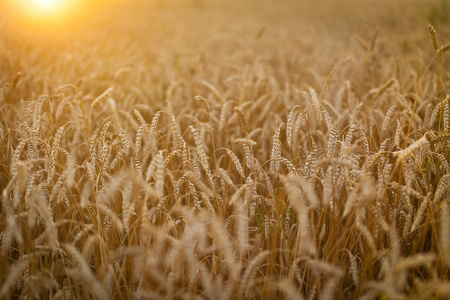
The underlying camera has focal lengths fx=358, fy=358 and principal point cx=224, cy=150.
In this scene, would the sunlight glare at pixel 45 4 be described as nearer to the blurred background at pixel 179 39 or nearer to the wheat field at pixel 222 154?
the blurred background at pixel 179 39

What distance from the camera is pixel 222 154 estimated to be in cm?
273

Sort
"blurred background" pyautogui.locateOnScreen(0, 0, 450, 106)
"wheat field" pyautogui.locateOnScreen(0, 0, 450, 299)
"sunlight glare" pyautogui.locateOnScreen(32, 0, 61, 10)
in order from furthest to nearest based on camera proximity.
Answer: "sunlight glare" pyautogui.locateOnScreen(32, 0, 61, 10) → "blurred background" pyautogui.locateOnScreen(0, 0, 450, 106) → "wheat field" pyautogui.locateOnScreen(0, 0, 450, 299)

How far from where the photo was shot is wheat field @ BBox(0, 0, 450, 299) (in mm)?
1298

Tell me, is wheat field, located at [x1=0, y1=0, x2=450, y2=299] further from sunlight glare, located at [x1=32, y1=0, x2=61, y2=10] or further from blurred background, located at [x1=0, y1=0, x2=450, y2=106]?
sunlight glare, located at [x1=32, y1=0, x2=61, y2=10]

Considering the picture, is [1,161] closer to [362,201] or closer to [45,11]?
[362,201]

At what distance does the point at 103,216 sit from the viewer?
1842mm

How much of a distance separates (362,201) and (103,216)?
127 cm

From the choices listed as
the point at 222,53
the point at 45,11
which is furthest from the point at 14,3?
the point at 222,53

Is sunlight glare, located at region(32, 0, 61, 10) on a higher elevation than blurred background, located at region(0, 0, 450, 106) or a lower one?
higher

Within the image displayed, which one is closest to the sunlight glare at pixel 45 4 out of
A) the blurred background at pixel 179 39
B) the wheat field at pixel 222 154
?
the blurred background at pixel 179 39

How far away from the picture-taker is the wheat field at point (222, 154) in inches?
51.1

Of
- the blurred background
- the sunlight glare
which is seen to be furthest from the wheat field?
the sunlight glare

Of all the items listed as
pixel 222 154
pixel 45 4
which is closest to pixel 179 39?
pixel 45 4

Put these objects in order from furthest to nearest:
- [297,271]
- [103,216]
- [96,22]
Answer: [96,22]
[103,216]
[297,271]
